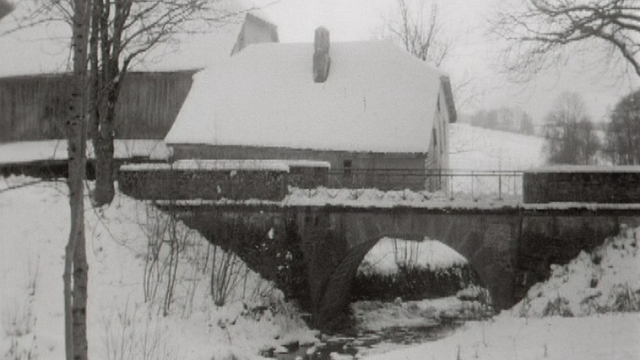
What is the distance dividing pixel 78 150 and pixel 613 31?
14245mm

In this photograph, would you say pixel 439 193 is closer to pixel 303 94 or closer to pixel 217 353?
pixel 217 353

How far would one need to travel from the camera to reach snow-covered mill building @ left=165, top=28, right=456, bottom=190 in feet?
81.1

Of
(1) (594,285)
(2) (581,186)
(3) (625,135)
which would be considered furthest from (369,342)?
(3) (625,135)

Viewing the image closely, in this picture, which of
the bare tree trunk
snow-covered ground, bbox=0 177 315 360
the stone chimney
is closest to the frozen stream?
snow-covered ground, bbox=0 177 315 360

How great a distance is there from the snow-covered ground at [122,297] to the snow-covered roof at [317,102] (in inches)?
291

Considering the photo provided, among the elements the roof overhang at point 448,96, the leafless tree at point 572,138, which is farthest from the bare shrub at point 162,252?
the leafless tree at point 572,138

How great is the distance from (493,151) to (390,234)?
27.2 m

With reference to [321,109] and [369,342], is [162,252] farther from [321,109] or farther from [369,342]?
[321,109]

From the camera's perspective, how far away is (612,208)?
17141mm

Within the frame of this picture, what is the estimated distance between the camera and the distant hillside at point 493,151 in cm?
4681

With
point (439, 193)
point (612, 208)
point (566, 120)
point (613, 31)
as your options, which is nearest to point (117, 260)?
point (439, 193)

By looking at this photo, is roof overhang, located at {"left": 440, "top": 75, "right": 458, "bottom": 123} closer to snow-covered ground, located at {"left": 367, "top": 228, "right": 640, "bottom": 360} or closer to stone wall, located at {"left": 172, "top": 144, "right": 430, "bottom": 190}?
stone wall, located at {"left": 172, "top": 144, "right": 430, "bottom": 190}

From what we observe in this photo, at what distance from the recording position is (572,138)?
5256cm

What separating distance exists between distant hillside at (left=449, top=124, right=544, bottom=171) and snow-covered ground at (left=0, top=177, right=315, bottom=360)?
24.0 m
